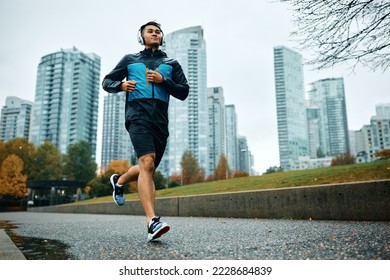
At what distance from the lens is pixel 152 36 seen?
2557 millimetres

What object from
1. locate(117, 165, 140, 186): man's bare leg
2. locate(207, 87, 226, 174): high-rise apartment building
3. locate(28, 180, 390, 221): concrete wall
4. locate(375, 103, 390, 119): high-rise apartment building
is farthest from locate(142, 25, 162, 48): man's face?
locate(207, 87, 226, 174): high-rise apartment building

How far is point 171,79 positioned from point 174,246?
1.31 metres

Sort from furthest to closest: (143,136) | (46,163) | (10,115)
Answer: (46,163) < (10,115) < (143,136)

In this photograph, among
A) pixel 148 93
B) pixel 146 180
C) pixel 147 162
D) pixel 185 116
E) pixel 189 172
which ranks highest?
pixel 185 116

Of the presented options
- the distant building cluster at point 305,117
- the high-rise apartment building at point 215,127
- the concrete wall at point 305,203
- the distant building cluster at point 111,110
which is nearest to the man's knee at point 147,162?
the concrete wall at point 305,203

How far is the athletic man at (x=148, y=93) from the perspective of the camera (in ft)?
7.65

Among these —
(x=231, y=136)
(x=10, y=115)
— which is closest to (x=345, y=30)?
(x=10, y=115)

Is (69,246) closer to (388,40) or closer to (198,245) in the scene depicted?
(198,245)

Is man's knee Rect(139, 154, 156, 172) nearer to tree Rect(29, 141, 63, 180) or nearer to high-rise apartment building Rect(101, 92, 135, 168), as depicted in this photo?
tree Rect(29, 141, 63, 180)

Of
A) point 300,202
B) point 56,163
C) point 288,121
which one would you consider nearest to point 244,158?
point 288,121

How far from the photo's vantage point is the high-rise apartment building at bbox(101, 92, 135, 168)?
368 feet

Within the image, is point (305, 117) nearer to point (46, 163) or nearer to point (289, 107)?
point (289, 107)

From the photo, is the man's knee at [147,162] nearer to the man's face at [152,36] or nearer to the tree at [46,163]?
the man's face at [152,36]

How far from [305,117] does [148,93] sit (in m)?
168
